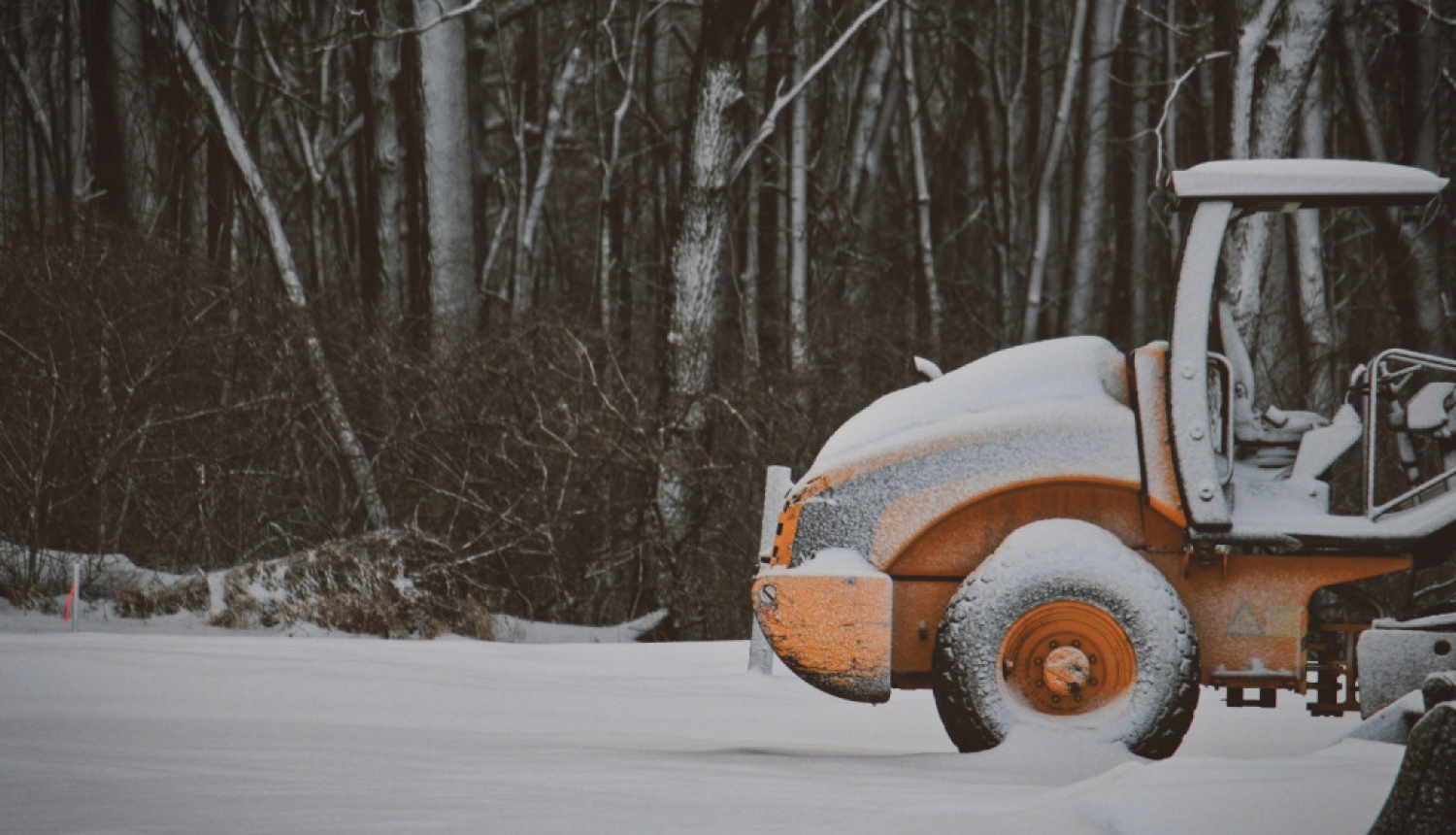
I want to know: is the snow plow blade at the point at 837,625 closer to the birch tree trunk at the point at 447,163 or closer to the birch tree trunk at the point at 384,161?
the birch tree trunk at the point at 447,163

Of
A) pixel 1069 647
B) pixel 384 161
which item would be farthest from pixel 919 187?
pixel 1069 647

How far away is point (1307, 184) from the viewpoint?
6039 mm

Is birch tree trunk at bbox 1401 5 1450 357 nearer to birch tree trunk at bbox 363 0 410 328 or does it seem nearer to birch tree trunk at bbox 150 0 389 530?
birch tree trunk at bbox 363 0 410 328

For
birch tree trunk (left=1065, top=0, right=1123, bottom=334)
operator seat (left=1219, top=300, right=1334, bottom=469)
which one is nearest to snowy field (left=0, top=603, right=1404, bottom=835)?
operator seat (left=1219, top=300, right=1334, bottom=469)

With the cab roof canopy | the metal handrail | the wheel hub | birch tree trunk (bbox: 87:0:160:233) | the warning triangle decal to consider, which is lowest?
the wheel hub

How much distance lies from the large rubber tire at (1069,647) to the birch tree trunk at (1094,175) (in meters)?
15.1

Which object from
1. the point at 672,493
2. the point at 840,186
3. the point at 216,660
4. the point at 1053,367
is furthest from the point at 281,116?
the point at 1053,367

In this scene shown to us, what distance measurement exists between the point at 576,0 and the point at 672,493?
1596 centimetres

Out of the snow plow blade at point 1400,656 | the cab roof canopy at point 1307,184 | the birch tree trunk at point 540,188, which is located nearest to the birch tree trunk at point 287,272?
the birch tree trunk at point 540,188

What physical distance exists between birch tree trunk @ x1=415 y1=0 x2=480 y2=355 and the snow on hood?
29.3 feet

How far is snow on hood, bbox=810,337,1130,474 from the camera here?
6.21 m

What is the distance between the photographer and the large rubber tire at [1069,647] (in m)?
5.77

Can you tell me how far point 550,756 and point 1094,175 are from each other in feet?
55.3

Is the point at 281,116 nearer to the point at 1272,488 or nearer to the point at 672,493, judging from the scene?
the point at 672,493
